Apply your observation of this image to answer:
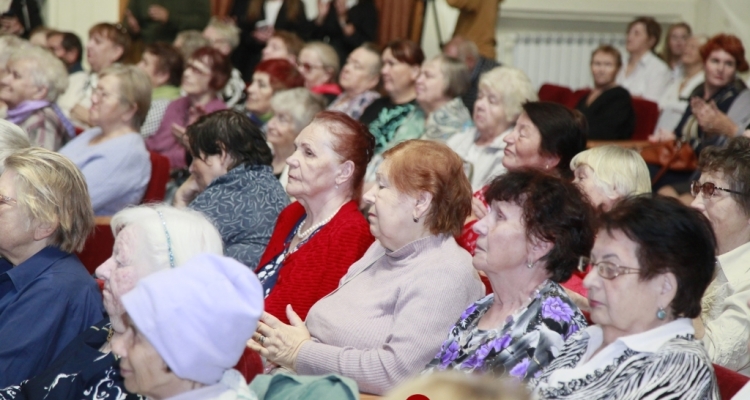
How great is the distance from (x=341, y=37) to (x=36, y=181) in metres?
5.38

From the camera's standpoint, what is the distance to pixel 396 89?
5.84 metres

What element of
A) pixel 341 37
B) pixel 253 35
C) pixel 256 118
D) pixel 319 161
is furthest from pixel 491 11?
pixel 319 161

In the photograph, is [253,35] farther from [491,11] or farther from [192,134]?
[192,134]

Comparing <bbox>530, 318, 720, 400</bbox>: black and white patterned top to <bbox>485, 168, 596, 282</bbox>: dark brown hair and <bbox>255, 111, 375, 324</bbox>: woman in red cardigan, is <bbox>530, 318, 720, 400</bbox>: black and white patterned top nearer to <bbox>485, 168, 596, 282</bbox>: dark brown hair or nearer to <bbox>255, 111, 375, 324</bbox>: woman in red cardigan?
<bbox>485, 168, 596, 282</bbox>: dark brown hair

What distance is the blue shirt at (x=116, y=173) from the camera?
14.3 ft

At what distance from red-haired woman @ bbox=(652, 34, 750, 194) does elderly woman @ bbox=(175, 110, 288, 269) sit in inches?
92.1

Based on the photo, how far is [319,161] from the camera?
10.4 ft

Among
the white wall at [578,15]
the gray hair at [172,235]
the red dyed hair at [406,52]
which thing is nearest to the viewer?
the gray hair at [172,235]

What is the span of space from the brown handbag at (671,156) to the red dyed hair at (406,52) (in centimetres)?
153

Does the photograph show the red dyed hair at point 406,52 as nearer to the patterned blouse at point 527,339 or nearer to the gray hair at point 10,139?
the gray hair at point 10,139

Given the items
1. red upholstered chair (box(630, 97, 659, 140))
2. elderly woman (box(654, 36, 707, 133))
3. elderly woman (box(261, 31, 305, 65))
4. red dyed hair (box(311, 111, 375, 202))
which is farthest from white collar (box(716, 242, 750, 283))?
elderly woman (box(261, 31, 305, 65))

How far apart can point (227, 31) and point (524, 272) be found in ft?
19.6

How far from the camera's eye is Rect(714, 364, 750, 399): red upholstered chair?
1.99m

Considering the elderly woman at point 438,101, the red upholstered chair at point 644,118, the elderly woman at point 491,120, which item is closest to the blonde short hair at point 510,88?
the elderly woman at point 491,120
